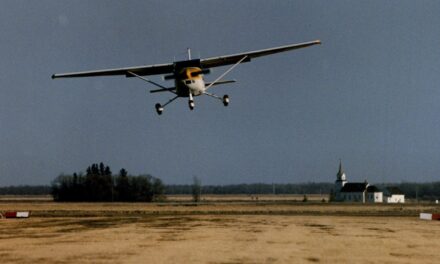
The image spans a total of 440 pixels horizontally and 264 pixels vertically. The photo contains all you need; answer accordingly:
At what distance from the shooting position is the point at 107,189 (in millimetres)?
137250

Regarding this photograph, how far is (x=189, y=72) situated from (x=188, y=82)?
0.79 metres

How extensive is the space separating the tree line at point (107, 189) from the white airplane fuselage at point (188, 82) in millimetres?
97535

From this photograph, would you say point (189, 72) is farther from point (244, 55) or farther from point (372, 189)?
point (372, 189)

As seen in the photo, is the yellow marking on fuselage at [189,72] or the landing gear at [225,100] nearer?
the yellow marking on fuselage at [189,72]

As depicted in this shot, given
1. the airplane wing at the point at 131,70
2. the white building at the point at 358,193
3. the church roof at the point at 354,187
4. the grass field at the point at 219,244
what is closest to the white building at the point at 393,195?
the white building at the point at 358,193

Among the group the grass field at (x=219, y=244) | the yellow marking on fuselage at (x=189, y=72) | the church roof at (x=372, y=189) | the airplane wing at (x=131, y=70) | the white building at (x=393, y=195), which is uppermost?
the airplane wing at (x=131, y=70)

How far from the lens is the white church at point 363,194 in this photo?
13955 cm

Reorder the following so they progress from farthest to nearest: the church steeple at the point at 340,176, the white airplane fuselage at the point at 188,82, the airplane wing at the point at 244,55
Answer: the church steeple at the point at 340,176 < the airplane wing at the point at 244,55 < the white airplane fuselage at the point at 188,82

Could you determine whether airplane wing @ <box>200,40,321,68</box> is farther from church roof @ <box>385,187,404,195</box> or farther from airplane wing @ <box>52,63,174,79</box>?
church roof @ <box>385,187,404,195</box>

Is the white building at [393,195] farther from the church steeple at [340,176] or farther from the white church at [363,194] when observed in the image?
the church steeple at [340,176]

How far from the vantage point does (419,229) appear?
4041 centimetres

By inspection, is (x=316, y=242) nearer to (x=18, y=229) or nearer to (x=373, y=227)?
(x=373, y=227)

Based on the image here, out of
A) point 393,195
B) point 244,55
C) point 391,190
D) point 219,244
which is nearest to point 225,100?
point 244,55

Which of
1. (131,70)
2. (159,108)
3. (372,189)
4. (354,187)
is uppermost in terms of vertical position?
(131,70)
